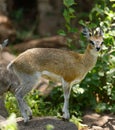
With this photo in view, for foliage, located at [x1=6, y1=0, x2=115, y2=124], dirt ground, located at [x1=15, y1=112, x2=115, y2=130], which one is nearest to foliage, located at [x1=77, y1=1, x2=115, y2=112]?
foliage, located at [x1=6, y1=0, x2=115, y2=124]

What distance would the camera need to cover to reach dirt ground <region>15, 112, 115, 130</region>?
7.60 m

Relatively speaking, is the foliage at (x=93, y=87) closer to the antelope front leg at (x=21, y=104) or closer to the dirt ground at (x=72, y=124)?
the dirt ground at (x=72, y=124)

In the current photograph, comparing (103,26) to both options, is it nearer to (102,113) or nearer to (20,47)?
(102,113)

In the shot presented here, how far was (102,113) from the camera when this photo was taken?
9.38 metres

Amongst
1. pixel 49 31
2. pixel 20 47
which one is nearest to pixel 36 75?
pixel 20 47

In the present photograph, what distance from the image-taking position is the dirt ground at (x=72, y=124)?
7.60 meters

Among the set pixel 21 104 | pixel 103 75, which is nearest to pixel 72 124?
pixel 21 104

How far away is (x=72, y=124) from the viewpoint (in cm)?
776

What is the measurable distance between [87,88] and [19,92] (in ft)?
7.21

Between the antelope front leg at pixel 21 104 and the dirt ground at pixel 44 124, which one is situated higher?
the antelope front leg at pixel 21 104

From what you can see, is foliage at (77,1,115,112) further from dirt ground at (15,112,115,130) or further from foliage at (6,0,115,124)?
dirt ground at (15,112,115,130)

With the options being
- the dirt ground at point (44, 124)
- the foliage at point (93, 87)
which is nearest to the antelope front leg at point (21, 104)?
the dirt ground at point (44, 124)

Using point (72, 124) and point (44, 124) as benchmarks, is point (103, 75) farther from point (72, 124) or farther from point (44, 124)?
point (44, 124)

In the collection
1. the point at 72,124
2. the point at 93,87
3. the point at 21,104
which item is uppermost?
the point at 21,104
